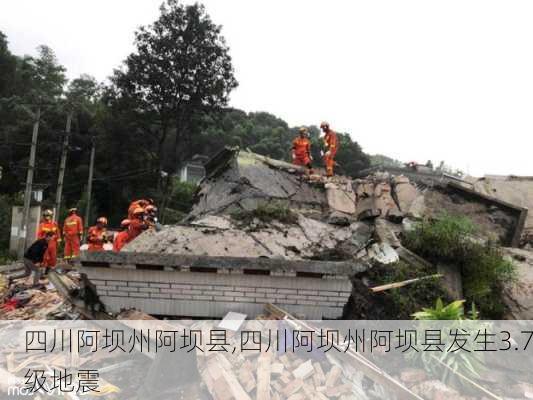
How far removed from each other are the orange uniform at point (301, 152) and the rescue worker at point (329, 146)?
0.43 metres

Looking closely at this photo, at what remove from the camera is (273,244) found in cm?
481

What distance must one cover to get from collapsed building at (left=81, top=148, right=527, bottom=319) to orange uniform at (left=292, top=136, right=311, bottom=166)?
1.48m

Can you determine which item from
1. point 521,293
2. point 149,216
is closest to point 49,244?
point 149,216

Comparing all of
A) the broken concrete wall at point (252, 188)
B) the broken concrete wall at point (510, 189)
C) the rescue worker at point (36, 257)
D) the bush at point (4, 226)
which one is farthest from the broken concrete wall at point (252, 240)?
the bush at point (4, 226)

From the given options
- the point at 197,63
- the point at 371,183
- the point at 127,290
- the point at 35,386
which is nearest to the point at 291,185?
the point at 371,183

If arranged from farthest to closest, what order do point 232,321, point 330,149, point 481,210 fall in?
point 330,149
point 481,210
point 232,321

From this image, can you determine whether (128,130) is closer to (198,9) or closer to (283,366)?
(198,9)

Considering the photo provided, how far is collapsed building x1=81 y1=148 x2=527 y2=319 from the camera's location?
408 cm

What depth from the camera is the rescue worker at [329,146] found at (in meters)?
8.53

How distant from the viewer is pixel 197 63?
60.2 ft

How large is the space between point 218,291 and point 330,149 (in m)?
5.51

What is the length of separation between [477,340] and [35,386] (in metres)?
4.12

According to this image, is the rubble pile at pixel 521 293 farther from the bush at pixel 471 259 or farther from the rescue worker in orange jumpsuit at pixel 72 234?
the rescue worker in orange jumpsuit at pixel 72 234

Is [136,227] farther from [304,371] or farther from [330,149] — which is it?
[330,149]
